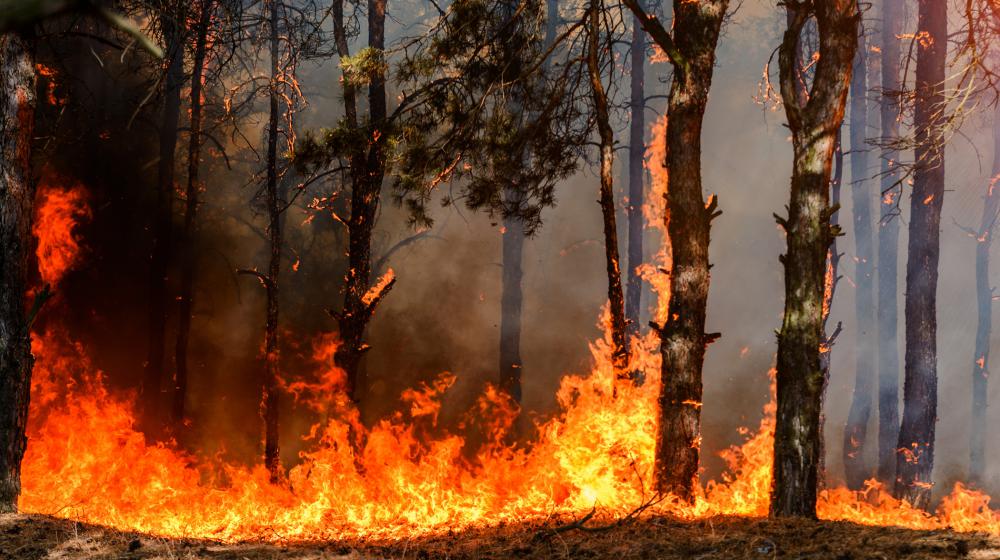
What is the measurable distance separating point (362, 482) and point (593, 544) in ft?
23.5

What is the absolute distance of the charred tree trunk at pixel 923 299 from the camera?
14609mm

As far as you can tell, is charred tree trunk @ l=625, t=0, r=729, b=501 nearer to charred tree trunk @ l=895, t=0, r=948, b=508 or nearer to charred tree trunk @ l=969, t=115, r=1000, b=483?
charred tree trunk @ l=895, t=0, r=948, b=508

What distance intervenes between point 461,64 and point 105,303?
1400 centimetres

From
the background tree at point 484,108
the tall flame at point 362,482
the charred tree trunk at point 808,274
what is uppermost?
the background tree at point 484,108

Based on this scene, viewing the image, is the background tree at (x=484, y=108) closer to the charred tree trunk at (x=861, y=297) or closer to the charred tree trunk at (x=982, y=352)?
the charred tree trunk at (x=861, y=297)

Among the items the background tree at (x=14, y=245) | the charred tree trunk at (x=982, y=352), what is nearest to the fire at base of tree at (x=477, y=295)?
the background tree at (x=14, y=245)

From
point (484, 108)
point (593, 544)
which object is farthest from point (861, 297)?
point (593, 544)

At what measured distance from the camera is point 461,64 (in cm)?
1227

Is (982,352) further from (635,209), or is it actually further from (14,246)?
(14,246)

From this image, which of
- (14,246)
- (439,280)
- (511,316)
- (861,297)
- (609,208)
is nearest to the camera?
(14,246)

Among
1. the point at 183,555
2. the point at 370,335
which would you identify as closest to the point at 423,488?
the point at 183,555

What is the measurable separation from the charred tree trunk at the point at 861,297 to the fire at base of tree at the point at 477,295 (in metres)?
0.17

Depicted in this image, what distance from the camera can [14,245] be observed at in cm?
869

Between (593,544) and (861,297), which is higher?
(861,297)
